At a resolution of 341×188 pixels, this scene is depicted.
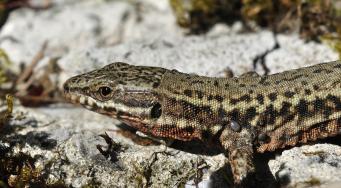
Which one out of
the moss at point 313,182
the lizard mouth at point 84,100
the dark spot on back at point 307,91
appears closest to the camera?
the moss at point 313,182

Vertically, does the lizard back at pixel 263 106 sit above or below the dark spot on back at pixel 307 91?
below

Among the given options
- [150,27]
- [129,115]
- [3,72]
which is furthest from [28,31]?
[129,115]

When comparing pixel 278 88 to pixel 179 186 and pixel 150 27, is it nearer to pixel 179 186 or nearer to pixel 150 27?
pixel 179 186

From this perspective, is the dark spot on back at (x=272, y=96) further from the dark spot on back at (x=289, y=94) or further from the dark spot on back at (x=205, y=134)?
the dark spot on back at (x=205, y=134)

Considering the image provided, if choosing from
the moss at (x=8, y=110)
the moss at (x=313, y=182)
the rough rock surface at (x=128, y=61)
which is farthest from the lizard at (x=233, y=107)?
the moss at (x=8, y=110)

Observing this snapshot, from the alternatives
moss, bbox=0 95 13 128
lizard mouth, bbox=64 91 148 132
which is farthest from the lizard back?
moss, bbox=0 95 13 128

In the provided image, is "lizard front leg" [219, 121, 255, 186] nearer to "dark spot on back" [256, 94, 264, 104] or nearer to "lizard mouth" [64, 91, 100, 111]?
"dark spot on back" [256, 94, 264, 104]

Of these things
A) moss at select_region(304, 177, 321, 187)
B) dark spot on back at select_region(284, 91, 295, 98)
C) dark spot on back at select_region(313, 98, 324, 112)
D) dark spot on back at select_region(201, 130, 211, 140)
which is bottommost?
moss at select_region(304, 177, 321, 187)

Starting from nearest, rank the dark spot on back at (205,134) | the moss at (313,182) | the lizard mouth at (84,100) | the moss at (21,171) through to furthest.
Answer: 1. the moss at (313,182)
2. the moss at (21,171)
3. the dark spot on back at (205,134)
4. the lizard mouth at (84,100)

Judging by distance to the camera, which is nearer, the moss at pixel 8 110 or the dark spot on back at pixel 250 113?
the dark spot on back at pixel 250 113
